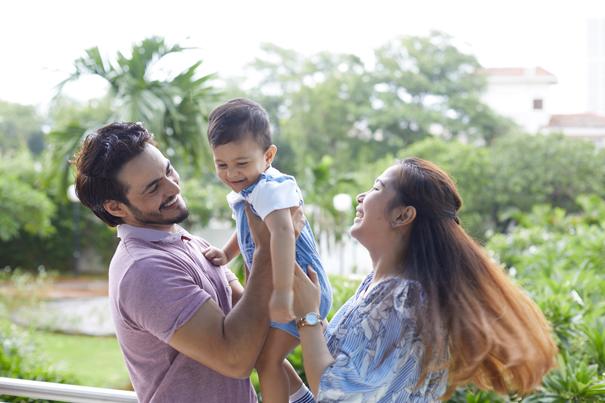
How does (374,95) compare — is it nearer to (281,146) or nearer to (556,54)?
(281,146)

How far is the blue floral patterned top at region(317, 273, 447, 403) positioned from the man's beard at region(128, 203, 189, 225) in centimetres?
40

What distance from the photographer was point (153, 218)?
4.68 ft

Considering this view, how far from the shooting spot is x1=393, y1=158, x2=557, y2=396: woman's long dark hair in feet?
4.13

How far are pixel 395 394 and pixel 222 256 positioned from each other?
0.48 meters

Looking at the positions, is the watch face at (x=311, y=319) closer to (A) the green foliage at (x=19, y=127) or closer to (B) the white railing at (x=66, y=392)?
(B) the white railing at (x=66, y=392)

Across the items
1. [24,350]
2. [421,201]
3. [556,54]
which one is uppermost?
[421,201]

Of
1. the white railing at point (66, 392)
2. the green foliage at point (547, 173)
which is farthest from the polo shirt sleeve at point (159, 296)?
the green foliage at point (547, 173)

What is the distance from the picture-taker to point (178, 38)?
4836 mm

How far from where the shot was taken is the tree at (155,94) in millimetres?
4766

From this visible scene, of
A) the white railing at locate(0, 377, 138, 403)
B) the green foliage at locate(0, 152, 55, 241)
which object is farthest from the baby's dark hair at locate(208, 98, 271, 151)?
the green foliage at locate(0, 152, 55, 241)

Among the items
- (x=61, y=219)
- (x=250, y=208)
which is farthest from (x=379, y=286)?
(x=61, y=219)

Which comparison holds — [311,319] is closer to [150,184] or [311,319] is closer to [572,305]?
[150,184]

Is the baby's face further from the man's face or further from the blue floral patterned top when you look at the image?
the blue floral patterned top

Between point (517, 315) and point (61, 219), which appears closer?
point (517, 315)
